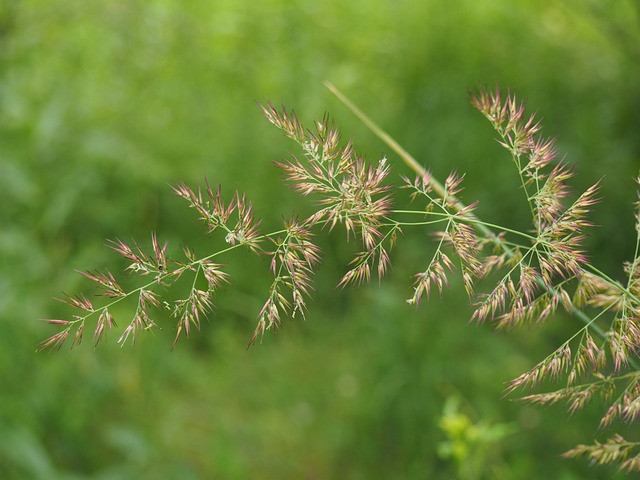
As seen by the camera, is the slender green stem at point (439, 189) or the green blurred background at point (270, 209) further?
the green blurred background at point (270, 209)

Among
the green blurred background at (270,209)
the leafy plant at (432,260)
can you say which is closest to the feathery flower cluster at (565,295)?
the leafy plant at (432,260)

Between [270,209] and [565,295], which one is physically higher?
[565,295]

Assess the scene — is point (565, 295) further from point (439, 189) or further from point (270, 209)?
point (270, 209)

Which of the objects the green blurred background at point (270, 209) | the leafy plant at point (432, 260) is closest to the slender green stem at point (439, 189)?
the leafy plant at point (432, 260)

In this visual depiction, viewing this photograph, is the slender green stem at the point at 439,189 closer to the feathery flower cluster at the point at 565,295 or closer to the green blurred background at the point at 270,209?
the feathery flower cluster at the point at 565,295

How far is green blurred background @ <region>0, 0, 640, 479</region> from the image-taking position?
2.91m

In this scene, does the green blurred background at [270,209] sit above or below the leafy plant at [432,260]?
below

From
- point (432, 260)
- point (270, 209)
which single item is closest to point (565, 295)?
point (432, 260)

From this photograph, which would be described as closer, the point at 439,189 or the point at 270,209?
the point at 439,189

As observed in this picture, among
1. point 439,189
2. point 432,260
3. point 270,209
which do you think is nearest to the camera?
point 432,260

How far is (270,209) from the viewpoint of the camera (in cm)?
434

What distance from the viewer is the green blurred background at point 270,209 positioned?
291cm

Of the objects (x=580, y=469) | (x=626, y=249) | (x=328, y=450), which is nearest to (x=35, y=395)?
(x=328, y=450)

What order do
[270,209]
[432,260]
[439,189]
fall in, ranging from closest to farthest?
[432,260] → [439,189] → [270,209]
